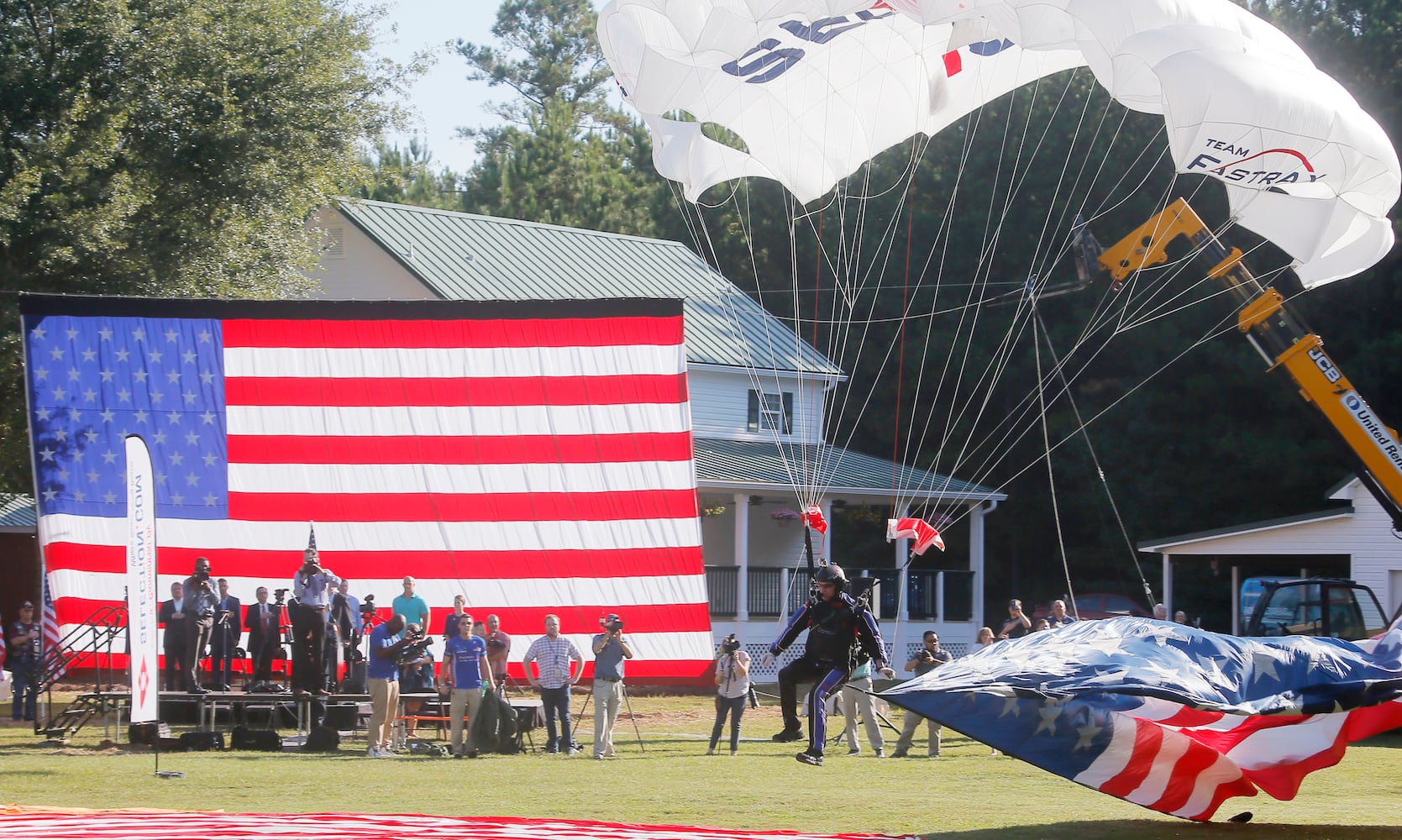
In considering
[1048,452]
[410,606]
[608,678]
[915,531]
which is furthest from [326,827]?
[1048,452]

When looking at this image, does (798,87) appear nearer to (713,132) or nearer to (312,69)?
(312,69)

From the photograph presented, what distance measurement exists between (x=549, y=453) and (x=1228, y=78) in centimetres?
956

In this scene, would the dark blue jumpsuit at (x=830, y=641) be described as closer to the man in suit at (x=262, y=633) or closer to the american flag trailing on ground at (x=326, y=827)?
the american flag trailing on ground at (x=326, y=827)

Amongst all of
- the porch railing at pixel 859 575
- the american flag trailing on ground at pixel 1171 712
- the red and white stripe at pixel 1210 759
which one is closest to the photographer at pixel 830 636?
the american flag trailing on ground at pixel 1171 712

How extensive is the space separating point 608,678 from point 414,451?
11.6 feet

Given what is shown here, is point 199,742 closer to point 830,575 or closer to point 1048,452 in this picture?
Result: point 830,575

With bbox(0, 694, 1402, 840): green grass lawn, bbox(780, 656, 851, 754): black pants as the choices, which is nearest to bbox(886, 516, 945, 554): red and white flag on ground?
bbox(780, 656, 851, 754): black pants

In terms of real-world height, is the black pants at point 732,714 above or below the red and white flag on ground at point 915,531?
below

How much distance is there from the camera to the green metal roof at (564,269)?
104 feet

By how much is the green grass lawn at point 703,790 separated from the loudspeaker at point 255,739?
0.61 metres

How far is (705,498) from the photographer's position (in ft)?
99.3

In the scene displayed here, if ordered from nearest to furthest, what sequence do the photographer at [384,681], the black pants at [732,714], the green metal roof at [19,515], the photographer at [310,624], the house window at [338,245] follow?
the photographer at [384,681], the photographer at [310,624], the black pants at [732,714], the green metal roof at [19,515], the house window at [338,245]

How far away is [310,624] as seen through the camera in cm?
1659

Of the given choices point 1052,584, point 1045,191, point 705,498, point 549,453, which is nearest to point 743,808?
point 549,453
